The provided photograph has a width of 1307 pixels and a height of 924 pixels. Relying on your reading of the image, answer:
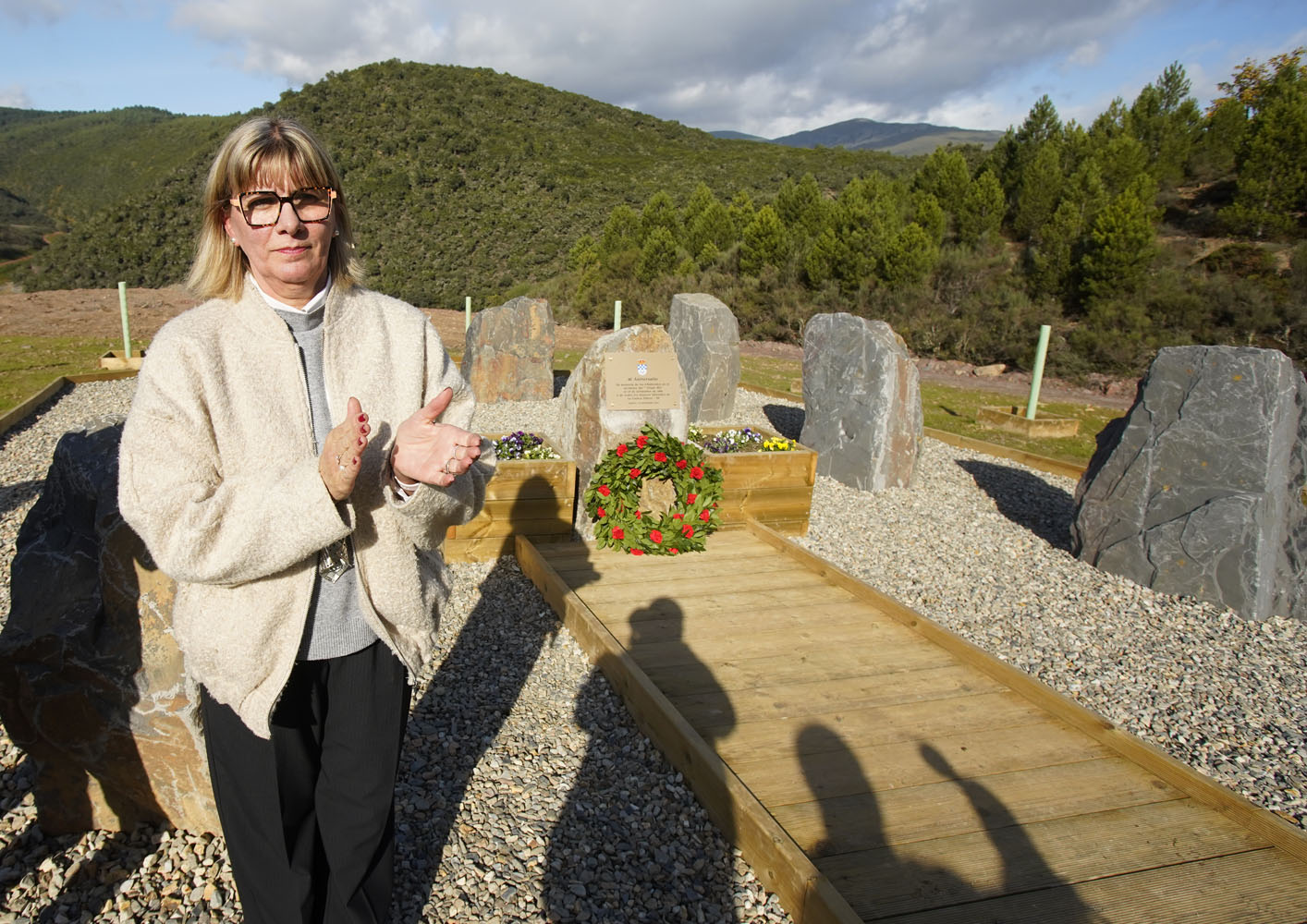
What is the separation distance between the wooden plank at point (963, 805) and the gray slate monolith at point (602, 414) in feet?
10.2

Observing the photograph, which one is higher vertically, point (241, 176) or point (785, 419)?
point (241, 176)

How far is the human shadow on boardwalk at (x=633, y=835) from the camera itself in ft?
7.73

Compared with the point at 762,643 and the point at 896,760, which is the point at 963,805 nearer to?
the point at 896,760

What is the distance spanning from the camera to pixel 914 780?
2.82m

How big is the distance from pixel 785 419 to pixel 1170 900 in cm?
861

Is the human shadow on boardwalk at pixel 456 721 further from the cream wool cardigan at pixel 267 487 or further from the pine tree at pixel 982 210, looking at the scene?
the pine tree at pixel 982 210

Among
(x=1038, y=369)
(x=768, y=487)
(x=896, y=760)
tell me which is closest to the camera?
(x=896, y=760)

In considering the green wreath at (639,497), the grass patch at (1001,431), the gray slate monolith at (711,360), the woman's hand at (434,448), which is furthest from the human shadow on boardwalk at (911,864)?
the gray slate monolith at (711,360)

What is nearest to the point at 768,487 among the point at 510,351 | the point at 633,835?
the point at 633,835

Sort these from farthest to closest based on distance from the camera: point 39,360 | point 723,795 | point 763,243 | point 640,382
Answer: point 763,243 → point 39,360 → point 640,382 → point 723,795

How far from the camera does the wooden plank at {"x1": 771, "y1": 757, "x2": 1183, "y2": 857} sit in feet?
8.30

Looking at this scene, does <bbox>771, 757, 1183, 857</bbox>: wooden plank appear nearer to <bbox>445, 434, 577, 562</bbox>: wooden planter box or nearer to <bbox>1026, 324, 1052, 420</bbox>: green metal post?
<bbox>445, 434, 577, 562</bbox>: wooden planter box

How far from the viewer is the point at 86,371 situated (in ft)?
38.7

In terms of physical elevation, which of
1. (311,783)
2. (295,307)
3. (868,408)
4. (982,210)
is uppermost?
(982,210)
